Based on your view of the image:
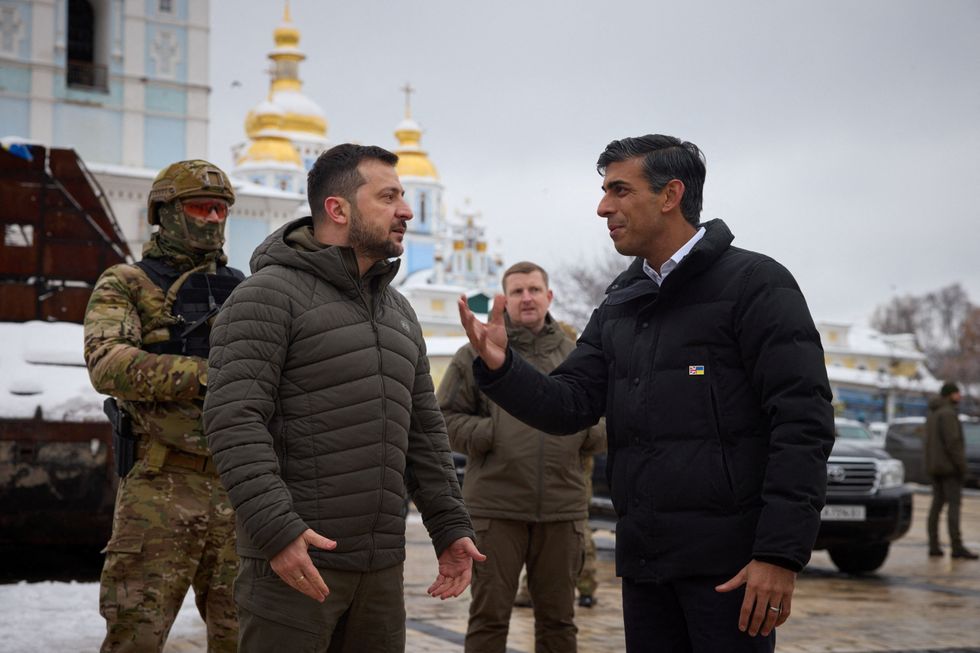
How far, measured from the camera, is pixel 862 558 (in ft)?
42.6

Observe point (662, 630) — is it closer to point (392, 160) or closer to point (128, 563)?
point (392, 160)

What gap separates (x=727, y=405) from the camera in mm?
3762

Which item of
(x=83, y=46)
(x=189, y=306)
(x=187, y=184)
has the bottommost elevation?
(x=189, y=306)

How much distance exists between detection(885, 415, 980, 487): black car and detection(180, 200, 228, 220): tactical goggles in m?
26.1

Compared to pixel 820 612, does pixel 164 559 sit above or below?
above

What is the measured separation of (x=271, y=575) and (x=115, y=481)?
5.56 meters

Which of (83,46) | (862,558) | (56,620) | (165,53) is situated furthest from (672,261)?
(83,46)

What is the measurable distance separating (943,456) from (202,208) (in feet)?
39.5

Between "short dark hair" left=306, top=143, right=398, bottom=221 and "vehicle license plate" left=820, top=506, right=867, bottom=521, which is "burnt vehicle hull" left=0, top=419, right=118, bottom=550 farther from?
"vehicle license plate" left=820, top=506, right=867, bottom=521

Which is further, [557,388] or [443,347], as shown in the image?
[443,347]

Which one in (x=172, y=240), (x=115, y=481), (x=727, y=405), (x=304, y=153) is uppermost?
(x=304, y=153)

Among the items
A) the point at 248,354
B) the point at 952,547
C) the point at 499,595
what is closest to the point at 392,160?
the point at 248,354

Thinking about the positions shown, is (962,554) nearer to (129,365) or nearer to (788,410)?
(129,365)

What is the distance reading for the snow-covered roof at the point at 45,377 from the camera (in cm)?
898
